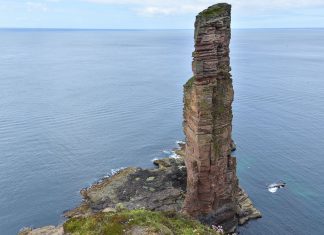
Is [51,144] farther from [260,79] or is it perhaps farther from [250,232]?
[260,79]

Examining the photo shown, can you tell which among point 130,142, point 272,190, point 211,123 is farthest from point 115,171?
point 211,123

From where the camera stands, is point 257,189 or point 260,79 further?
point 260,79

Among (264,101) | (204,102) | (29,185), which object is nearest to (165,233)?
(204,102)

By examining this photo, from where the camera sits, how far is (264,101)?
154750mm

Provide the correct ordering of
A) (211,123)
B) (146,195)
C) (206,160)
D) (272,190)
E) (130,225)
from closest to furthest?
(130,225) < (211,123) < (206,160) < (146,195) < (272,190)

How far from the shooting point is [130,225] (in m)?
31.9

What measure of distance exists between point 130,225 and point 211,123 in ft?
101

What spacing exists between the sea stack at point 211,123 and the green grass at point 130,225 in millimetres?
26585

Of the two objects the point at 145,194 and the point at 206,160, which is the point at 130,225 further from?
the point at 145,194

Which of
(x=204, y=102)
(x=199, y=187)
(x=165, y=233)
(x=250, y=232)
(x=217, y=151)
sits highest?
(x=204, y=102)

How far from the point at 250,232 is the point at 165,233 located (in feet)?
143

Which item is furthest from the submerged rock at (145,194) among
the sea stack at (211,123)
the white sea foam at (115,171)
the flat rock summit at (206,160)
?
the white sea foam at (115,171)

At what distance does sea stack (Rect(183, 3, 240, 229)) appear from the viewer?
2235 inches

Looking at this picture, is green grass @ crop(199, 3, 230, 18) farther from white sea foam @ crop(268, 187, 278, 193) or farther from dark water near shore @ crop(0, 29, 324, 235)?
white sea foam @ crop(268, 187, 278, 193)
